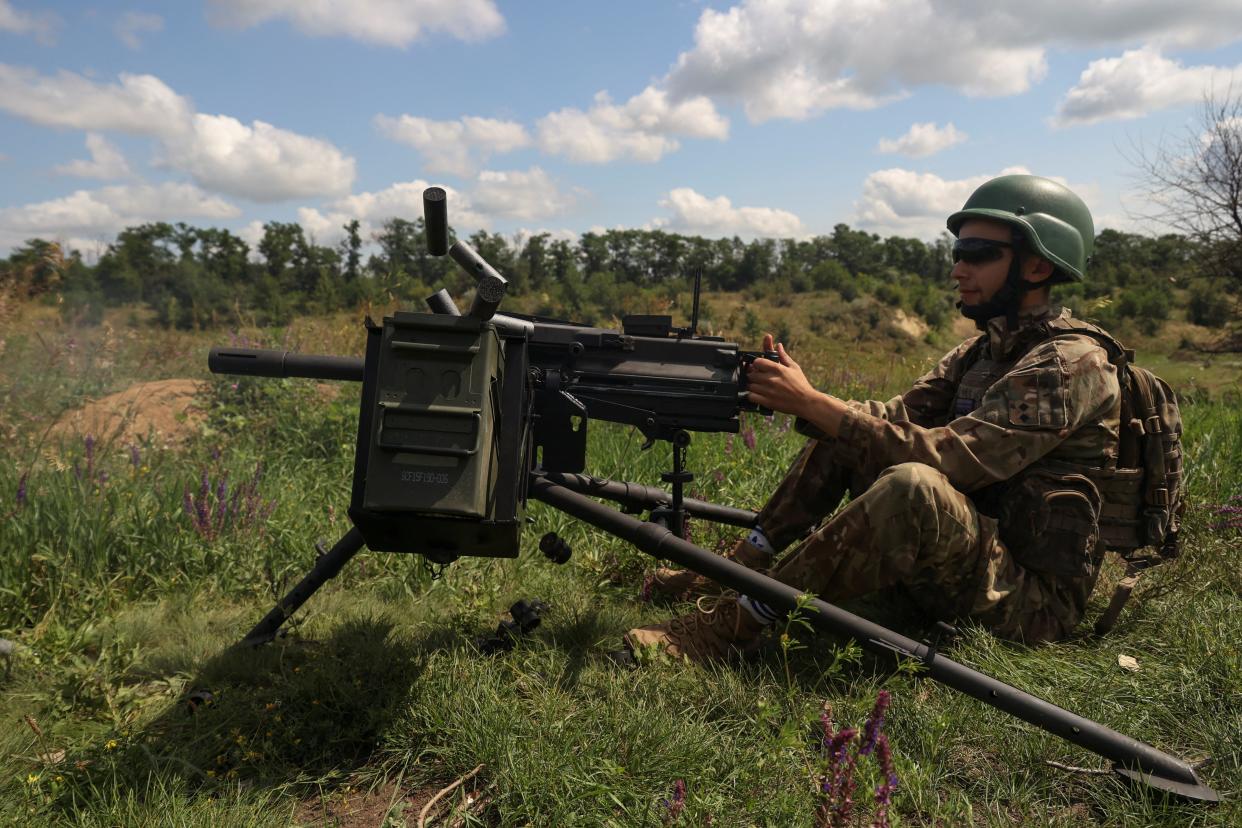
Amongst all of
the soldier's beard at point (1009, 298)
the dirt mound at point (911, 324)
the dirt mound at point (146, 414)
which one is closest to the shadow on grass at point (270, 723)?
the soldier's beard at point (1009, 298)

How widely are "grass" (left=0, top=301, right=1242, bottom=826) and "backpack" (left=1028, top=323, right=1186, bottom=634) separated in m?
0.45

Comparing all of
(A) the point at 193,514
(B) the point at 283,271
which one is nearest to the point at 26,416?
(A) the point at 193,514

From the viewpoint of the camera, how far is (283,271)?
3378 centimetres

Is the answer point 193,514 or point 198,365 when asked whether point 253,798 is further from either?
point 198,365

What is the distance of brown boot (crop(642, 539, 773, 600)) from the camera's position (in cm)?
333

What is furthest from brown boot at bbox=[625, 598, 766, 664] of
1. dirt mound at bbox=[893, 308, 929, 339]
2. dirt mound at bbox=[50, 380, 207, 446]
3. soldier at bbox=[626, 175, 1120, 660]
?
dirt mound at bbox=[893, 308, 929, 339]

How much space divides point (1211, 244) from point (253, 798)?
18.6m

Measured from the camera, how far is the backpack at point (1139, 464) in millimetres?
2760

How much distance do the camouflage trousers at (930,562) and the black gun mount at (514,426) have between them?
1.13 feet

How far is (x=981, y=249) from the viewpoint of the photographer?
303 cm

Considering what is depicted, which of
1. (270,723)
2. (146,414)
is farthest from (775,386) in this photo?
(146,414)

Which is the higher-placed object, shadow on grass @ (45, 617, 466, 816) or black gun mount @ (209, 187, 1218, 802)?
black gun mount @ (209, 187, 1218, 802)

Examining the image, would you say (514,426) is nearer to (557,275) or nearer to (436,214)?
(436,214)

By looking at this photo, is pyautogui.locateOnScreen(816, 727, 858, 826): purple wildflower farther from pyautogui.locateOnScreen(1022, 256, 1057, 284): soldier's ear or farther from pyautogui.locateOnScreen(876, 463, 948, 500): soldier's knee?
pyautogui.locateOnScreen(1022, 256, 1057, 284): soldier's ear
